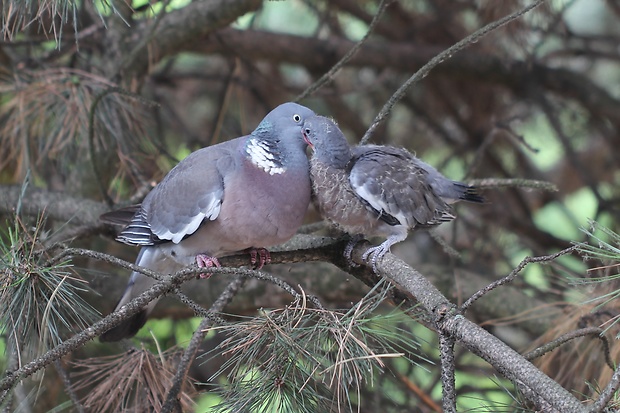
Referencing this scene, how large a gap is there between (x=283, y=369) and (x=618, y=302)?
117cm

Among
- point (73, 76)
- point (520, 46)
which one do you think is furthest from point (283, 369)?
point (520, 46)

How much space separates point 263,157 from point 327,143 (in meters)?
0.18

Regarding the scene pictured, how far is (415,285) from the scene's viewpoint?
161cm

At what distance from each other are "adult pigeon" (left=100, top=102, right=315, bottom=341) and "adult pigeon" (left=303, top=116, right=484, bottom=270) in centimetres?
5

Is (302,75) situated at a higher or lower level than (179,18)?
lower

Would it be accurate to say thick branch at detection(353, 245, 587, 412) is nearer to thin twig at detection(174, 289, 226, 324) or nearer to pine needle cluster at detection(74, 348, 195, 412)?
thin twig at detection(174, 289, 226, 324)

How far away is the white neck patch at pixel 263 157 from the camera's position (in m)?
2.09

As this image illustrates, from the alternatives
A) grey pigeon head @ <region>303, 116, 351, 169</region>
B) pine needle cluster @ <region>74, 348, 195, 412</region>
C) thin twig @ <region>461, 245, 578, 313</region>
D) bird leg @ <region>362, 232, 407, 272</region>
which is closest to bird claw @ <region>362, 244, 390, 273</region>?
bird leg @ <region>362, 232, 407, 272</region>

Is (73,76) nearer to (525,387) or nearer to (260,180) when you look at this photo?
(260,180)

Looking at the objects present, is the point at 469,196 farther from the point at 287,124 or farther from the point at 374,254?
the point at 287,124

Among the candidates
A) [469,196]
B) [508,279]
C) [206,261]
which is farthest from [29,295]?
[469,196]

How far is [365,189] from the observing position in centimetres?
210

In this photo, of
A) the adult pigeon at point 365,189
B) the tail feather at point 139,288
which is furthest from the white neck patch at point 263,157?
the tail feather at point 139,288

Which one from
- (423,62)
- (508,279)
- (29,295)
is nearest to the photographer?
A: (508,279)
